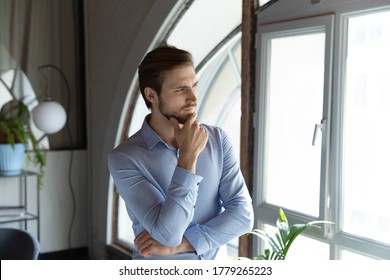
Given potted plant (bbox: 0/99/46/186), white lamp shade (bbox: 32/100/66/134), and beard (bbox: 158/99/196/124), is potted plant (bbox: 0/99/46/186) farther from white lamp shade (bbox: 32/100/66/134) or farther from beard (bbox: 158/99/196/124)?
beard (bbox: 158/99/196/124)

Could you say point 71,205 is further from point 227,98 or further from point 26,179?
point 227,98

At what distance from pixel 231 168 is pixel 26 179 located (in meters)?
3.30

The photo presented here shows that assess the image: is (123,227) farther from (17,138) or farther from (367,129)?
(367,129)

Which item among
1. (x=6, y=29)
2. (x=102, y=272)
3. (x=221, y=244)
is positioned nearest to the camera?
(x=102, y=272)

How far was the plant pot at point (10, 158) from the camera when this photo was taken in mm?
4363

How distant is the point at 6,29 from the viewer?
4727 mm

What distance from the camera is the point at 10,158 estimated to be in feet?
14.4

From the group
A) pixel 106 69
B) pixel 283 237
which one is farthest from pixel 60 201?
pixel 283 237

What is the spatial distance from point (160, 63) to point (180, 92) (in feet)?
0.35

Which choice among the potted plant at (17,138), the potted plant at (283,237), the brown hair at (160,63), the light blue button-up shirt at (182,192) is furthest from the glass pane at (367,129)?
the potted plant at (17,138)

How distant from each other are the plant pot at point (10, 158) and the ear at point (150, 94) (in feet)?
9.37

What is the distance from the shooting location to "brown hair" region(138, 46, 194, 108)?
1.69 m

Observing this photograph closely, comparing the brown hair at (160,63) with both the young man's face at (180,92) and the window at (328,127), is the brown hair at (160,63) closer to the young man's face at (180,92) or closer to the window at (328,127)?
the young man's face at (180,92)

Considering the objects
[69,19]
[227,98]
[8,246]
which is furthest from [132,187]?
[227,98]
